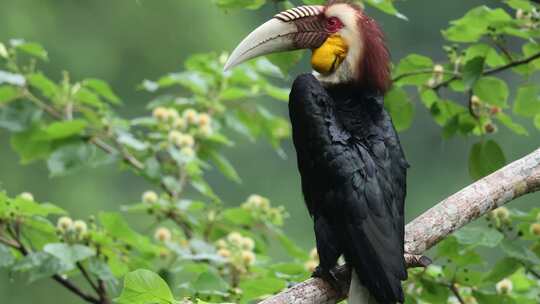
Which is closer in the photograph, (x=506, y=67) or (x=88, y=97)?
(x=506, y=67)

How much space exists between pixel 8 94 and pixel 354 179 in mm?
1388

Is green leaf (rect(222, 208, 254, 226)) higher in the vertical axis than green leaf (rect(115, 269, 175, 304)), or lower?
higher

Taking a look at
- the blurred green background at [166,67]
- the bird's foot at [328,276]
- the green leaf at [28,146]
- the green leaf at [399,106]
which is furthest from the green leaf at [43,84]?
the blurred green background at [166,67]

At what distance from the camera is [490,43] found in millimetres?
3336

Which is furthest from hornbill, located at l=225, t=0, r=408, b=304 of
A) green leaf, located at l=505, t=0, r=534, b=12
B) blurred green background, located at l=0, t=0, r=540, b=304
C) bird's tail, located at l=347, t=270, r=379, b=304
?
blurred green background, located at l=0, t=0, r=540, b=304

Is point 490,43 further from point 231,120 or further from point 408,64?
point 231,120

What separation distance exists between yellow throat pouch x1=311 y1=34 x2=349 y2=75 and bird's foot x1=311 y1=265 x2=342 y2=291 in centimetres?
63

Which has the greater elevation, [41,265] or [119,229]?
[119,229]

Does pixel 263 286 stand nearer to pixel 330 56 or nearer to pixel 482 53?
pixel 330 56

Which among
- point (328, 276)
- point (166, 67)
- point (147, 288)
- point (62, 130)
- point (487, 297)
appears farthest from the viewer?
point (166, 67)

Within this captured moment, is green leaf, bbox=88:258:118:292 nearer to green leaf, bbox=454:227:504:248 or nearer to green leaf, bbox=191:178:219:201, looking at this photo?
green leaf, bbox=191:178:219:201

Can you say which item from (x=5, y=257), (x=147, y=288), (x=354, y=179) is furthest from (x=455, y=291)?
(x=5, y=257)

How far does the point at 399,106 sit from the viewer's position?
3.46 meters

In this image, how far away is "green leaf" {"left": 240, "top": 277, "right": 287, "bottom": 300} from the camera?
292 cm
